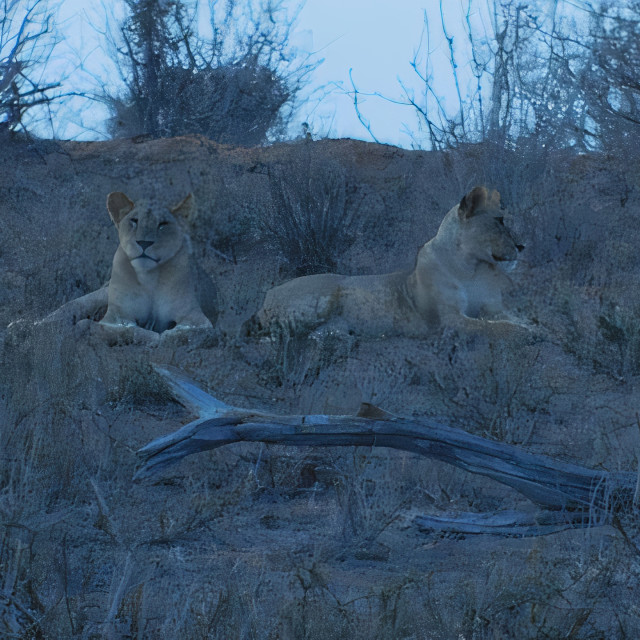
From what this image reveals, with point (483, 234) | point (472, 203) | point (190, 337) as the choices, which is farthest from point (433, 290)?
point (190, 337)

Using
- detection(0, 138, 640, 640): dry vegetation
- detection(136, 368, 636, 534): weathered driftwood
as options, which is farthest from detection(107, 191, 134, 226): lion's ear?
detection(136, 368, 636, 534): weathered driftwood

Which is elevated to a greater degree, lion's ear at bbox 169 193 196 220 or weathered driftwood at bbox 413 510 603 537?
lion's ear at bbox 169 193 196 220

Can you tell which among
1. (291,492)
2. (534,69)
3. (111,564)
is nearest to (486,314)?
(291,492)

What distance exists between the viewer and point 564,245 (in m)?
10.8

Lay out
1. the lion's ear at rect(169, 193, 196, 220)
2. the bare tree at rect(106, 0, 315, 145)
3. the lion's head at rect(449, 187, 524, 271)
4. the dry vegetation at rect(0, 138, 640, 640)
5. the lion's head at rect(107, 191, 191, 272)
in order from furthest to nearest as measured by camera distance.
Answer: the bare tree at rect(106, 0, 315, 145) < the lion's ear at rect(169, 193, 196, 220) < the lion's head at rect(107, 191, 191, 272) < the lion's head at rect(449, 187, 524, 271) < the dry vegetation at rect(0, 138, 640, 640)

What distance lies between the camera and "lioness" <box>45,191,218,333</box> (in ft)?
24.6

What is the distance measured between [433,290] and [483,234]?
612mm

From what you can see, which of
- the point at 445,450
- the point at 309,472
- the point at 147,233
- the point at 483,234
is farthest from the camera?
the point at 147,233

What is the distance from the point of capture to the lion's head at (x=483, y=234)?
23.9 ft

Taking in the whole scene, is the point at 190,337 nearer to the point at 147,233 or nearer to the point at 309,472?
the point at 147,233

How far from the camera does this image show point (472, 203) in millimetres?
7355

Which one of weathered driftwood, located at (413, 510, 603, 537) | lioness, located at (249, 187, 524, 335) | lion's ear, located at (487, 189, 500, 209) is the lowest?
weathered driftwood, located at (413, 510, 603, 537)

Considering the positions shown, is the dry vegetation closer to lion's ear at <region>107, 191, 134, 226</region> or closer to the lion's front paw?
the lion's front paw

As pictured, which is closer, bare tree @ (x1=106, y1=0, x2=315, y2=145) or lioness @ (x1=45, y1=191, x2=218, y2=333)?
lioness @ (x1=45, y1=191, x2=218, y2=333)
